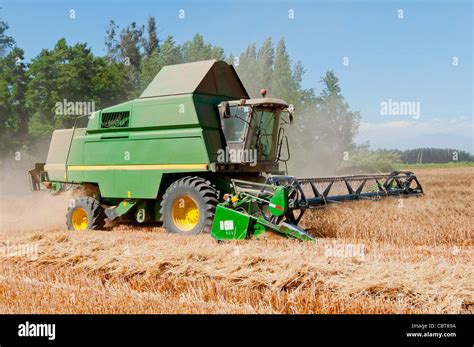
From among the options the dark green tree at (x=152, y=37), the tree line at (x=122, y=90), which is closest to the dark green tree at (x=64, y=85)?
the tree line at (x=122, y=90)

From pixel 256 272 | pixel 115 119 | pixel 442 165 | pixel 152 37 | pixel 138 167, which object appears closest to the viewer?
pixel 256 272

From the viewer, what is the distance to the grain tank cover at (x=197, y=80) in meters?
8.88

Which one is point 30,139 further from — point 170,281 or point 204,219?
point 170,281

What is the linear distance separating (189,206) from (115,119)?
244 centimetres

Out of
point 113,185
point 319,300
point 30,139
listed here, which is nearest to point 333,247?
point 319,300

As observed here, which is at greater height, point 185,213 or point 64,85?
point 64,85

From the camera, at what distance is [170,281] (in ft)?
16.6

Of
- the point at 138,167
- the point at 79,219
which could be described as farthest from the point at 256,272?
the point at 79,219

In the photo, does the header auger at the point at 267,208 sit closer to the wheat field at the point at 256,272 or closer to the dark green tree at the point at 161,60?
the wheat field at the point at 256,272

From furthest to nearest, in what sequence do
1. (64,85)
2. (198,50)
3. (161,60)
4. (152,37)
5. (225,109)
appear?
(152,37), (198,50), (161,60), (64,85), (225,109)

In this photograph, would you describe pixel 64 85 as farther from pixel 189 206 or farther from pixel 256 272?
pixel 256 272

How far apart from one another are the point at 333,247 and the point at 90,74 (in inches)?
1055

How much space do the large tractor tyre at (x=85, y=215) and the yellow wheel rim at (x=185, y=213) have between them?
1.95 meters

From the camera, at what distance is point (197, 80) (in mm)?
8852
